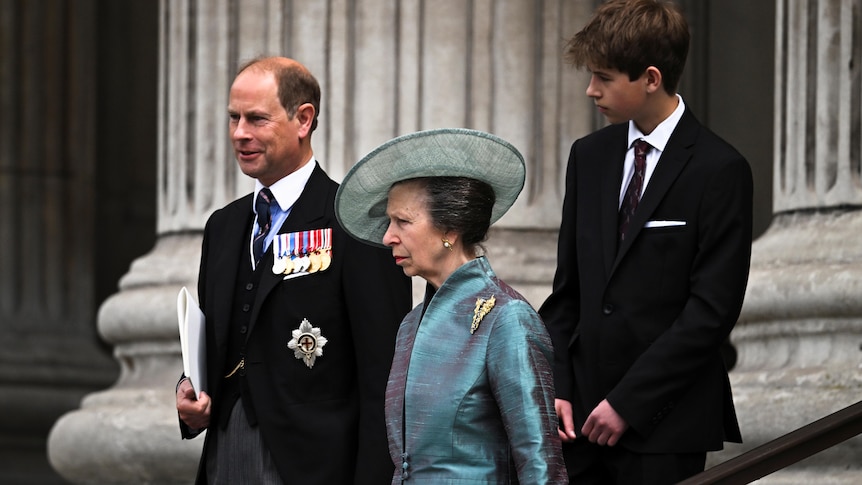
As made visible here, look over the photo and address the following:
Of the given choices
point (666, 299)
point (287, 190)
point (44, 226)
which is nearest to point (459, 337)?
point (666, 299)

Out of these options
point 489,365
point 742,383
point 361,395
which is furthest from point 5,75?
point 489,365

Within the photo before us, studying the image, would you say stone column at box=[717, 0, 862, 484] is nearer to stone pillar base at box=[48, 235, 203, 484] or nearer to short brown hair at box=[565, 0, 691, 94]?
short brown hair at box=[565, 0, 691, 94]

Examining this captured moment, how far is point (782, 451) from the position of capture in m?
3.87

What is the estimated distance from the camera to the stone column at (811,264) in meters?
5.51

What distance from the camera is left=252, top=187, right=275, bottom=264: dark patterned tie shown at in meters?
4.47

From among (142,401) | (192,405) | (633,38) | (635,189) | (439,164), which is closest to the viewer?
(439,164)

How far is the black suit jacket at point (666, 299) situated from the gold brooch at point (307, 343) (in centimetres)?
56

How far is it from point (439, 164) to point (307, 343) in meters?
0.76

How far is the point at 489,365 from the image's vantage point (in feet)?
11.9

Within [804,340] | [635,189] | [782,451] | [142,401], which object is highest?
[635,189]

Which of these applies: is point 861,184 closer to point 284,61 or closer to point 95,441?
point 284,61

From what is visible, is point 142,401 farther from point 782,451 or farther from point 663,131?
point 782,451

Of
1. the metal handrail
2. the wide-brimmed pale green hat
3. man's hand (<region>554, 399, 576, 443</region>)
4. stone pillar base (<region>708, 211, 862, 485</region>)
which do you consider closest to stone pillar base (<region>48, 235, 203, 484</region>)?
stone pillar base (<region>708, 211, 862, 485</region>)

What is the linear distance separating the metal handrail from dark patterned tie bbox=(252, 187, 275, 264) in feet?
4.32
